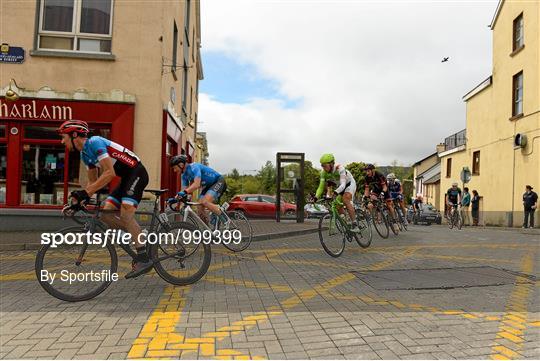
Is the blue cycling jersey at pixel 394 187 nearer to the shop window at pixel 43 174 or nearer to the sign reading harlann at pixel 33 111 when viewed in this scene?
the sign reading harlann at pixel 33 111

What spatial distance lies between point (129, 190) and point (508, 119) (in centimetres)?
2191

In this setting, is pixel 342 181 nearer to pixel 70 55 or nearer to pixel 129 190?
pixel 129 190

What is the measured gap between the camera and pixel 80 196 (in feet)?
14.9

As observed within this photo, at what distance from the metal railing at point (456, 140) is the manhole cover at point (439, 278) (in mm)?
27761

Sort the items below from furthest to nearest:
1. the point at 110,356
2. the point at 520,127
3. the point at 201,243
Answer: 1. the point at 520,127
2. the point at 201,243
3. the point at 110,356

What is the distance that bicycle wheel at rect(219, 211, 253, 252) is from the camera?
329 inches

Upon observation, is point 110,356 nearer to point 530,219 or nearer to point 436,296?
point 436,296

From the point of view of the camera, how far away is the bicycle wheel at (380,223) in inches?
406

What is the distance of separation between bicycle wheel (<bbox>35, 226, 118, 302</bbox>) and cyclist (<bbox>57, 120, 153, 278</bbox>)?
0.31 m

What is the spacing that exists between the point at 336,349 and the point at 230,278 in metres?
2.81

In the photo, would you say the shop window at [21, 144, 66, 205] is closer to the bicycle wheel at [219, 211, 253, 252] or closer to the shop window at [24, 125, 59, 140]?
the shop window at [24, 125, 59, 140]

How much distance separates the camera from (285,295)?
4938 millimetres

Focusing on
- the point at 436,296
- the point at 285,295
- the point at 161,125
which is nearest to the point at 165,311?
the point at 285,295

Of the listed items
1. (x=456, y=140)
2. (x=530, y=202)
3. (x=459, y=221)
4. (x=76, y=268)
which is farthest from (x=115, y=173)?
(x=456, y=140)
